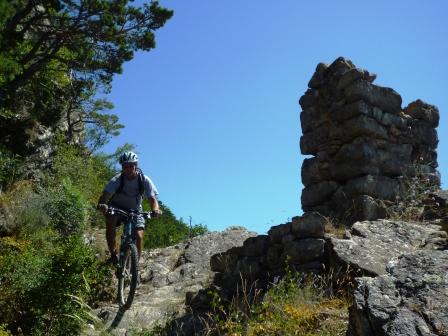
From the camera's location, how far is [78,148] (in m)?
20.8

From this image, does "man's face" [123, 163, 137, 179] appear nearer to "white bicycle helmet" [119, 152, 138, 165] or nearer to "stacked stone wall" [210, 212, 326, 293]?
"white bicycle helmet" [119, 152, 138, 165]

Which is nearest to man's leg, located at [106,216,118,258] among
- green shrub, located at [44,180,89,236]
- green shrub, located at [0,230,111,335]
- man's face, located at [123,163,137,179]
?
green shrub, located at [0,230,111,335]

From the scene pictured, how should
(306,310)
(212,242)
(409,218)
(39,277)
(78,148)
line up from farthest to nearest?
(78,148)
(212,242)
(409,218)
(39,277)
(306,310)

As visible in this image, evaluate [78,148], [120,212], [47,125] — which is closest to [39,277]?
[120,212]

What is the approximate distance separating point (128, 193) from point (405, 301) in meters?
4.90

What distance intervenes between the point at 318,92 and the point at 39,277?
→ 6210mm

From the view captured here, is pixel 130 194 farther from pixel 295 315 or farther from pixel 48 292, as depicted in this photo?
pixel 295 315

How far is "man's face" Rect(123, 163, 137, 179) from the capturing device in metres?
7.99

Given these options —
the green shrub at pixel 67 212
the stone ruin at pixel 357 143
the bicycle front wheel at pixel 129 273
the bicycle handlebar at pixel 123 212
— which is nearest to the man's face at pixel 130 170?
the bicycle handlebar at pixel 123 212

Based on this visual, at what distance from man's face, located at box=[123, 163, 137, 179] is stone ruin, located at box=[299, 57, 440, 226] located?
11.1ft

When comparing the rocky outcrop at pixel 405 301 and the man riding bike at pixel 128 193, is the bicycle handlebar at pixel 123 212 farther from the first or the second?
the rocky outcrop at pixel 405 301

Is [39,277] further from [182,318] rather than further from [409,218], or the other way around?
[409,218]

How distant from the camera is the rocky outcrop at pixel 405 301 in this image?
3.96 metres

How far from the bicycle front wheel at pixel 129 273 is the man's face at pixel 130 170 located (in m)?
1.06
